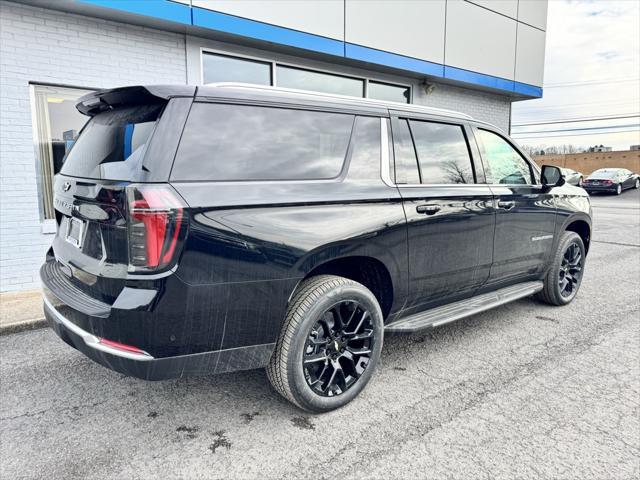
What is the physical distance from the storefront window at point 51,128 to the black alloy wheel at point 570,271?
6098mm

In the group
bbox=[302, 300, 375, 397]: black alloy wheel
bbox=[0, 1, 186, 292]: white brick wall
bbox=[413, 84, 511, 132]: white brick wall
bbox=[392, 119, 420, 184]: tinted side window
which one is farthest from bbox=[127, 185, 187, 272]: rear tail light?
bbox=[413, 84, 511, 132]: white brick wall

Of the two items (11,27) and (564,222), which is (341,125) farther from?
(11,27)

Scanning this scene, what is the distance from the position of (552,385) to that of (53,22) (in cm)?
648

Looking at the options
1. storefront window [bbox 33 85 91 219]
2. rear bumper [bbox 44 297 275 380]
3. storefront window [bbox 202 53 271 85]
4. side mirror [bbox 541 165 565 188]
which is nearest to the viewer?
rear bumper [bbox 44 297 275 380]

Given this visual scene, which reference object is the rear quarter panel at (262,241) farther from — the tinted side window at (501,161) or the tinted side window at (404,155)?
the tinted side window at (501,161)

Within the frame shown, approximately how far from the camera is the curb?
4.38m

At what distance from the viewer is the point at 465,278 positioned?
382cm

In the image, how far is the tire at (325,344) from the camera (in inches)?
108

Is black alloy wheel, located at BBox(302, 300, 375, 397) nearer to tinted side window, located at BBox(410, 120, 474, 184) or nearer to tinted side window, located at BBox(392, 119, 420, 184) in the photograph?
tinted side window, located at BBox(392, 119, 420, 184)

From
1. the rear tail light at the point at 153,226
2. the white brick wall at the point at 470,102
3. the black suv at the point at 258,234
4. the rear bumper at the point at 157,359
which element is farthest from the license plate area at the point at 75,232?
the white brick wall at the point at 470,102

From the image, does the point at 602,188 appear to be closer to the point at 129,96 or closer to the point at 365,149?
the point at 365,149

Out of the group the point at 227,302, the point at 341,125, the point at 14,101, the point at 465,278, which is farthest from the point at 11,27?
the point at 465,278

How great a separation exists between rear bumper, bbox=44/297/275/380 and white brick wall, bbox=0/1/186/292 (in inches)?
141

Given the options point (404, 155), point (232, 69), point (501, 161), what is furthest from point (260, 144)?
point (232, 69)
